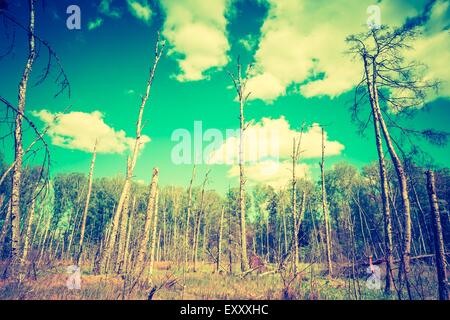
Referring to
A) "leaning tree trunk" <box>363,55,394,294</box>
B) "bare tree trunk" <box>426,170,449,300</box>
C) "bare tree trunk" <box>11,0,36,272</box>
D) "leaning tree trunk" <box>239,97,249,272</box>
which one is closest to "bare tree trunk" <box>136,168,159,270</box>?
"bare tree trunk" <box>11,0,36,272</box>

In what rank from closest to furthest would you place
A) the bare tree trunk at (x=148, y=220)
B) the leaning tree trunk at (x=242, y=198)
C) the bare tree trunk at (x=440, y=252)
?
the bare tree trunk at (x=440, y=252)
the bare tree trunk at (x=148, y=220)
the leaning tree trunk at (x=242, y=198)

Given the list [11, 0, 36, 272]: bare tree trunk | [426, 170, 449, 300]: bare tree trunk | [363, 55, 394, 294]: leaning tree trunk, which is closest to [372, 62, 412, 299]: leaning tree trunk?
[363, 55, 394, 294]: leaning tree trunk

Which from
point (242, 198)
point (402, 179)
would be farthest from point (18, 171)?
point (402, 179)

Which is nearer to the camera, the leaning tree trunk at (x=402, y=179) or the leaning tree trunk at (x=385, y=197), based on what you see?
the leaning tree trunk at (x=402, y=179)

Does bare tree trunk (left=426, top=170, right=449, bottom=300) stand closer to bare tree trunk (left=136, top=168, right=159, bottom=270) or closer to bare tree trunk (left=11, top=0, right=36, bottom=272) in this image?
bare tree trunk (left=136, top=168, right=159, bottom=270)

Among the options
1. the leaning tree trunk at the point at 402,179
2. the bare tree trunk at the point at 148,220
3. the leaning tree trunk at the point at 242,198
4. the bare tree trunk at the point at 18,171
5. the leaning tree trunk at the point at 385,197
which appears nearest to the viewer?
the bare tree trunk at the point at 18,171

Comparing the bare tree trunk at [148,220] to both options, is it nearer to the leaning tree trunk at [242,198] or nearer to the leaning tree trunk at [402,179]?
the leaning tree trunk at [242,198]

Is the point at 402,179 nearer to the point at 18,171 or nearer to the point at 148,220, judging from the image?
the point at 148,220

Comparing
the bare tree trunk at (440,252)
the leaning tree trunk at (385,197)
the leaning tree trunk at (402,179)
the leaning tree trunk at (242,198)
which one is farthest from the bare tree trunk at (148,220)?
the leaning tree trunk at (385,197)

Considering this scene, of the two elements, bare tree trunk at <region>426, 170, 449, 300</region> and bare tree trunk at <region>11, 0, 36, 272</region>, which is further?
bare tree trunk at <region>11, 0, 36, 272</region>

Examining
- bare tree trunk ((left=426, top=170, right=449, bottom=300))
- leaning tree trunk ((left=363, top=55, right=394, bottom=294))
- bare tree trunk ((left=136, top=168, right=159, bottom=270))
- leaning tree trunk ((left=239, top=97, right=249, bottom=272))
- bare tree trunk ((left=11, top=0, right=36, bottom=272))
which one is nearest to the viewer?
bare tree trunk ((left=426, top=170, right=449, bottom=300))

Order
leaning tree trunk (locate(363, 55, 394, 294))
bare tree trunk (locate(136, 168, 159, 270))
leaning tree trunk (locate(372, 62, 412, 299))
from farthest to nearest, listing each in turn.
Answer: leaning tree trunk (locate(363, 55, 394, 294))
leaning tree trunk (locate(372, 62, 412, 299))
bare tree trunk (locate(136, 168, 159, 270))

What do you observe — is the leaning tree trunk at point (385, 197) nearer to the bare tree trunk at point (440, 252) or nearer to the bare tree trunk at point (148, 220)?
the bare tree trunk at point (440, 252)
